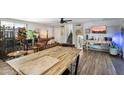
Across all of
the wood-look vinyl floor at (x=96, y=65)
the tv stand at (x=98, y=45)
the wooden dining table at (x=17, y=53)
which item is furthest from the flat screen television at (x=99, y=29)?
the wooden dining table at (x=17, y=53)

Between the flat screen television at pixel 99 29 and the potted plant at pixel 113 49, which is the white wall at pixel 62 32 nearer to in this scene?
the flat screen television at pixel 99 29

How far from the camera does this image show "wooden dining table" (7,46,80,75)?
1823 mm

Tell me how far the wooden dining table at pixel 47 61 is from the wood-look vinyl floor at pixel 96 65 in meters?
0.14

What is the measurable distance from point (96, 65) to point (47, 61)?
0.63 metres

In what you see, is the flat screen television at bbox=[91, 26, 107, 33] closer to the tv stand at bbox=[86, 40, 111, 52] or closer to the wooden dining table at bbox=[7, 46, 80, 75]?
the tv stand at bbox=[86, 40, 111, 52]

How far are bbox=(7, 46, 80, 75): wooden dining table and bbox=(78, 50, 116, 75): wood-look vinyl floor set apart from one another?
5.4 inches

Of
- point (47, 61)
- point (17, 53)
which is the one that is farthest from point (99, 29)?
point (17, 53)

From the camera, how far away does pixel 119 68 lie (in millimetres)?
1831

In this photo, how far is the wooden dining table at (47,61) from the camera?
1823 millimetres

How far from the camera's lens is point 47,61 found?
1.88 metres

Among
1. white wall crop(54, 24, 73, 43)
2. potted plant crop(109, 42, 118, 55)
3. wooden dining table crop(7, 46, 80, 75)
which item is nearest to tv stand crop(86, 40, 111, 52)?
potted plant crop(109, 42, 118, 55)
